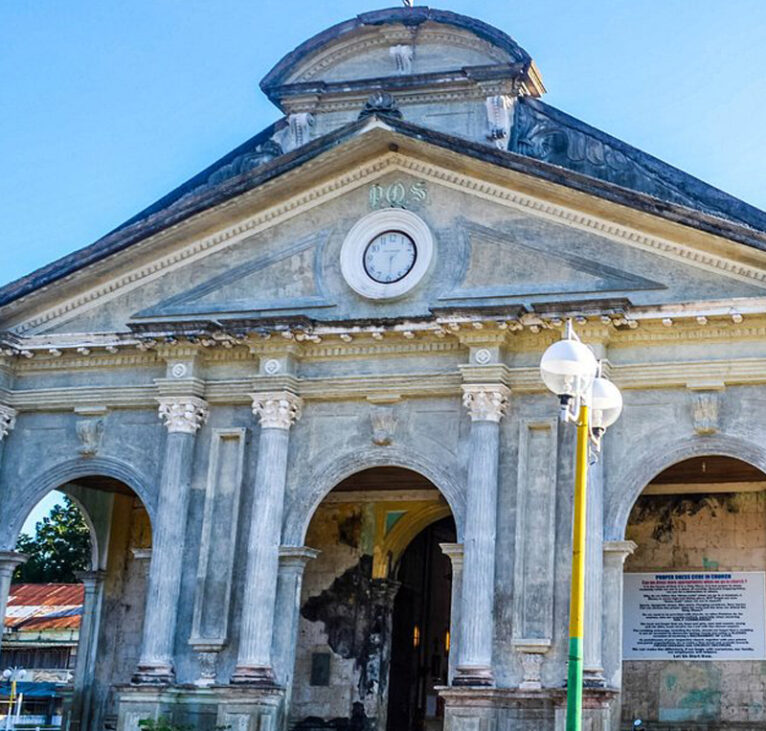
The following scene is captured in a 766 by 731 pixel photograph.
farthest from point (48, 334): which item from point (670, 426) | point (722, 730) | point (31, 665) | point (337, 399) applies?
point (31, 665)

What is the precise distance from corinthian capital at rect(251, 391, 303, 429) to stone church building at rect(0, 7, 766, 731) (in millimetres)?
48

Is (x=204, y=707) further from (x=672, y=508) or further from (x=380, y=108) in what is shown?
(x=380, y=108)

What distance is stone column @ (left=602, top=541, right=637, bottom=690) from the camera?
59.3 feet

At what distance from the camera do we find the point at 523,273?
1989cm

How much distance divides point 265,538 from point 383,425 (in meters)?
2.27

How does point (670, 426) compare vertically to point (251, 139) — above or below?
below

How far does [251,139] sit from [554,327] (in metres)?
8.57

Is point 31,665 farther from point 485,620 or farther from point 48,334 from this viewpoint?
point 485,620

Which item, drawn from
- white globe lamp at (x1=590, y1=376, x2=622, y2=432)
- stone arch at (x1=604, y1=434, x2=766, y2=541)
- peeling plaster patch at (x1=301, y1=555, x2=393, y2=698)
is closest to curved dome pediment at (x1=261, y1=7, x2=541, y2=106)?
stone arch at (x1=604, y1=434, x2=766, y2=541)

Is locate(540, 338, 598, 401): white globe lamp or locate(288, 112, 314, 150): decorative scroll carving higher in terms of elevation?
locate(288, 112, 314, 150): decorative scroll carving

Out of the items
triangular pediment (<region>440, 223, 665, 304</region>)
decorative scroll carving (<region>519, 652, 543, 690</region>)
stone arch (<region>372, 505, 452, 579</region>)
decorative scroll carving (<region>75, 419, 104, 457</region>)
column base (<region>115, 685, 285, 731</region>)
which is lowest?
column base (<region>115, 685, 285, 731</region>)

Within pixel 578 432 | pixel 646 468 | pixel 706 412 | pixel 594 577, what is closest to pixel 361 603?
pixel 594 577

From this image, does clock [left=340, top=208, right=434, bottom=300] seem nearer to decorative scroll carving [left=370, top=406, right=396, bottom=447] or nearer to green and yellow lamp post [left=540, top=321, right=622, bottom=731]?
decorative scroll carving [left=370, top=406, right=396, bottom=447]

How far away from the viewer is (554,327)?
19.1 meters
